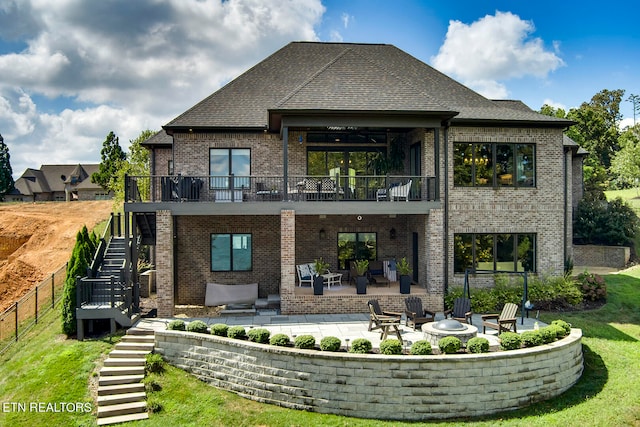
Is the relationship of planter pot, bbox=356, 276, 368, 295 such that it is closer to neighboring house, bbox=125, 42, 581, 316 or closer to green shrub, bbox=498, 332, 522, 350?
neighboring house, bbox=125, 42, 581, 316

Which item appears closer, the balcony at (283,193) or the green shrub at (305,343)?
the green shrub at (305,343)

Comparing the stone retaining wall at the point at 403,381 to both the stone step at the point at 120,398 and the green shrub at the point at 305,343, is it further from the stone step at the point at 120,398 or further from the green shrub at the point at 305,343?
the stone step at the point at 120,398

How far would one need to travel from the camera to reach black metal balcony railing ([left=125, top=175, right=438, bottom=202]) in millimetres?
13984

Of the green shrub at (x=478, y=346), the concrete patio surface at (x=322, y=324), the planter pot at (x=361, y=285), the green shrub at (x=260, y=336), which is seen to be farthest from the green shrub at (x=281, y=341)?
the planter pot at (x=361, y=285)

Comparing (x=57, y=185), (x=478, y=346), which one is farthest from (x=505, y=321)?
(x=57, y=185)

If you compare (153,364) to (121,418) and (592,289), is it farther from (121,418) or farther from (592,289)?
(592,289)

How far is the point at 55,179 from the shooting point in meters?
60.6

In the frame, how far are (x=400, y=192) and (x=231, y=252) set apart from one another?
22.1 ft

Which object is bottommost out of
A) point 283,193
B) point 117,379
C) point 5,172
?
point 117,379

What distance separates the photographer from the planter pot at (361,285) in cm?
1380

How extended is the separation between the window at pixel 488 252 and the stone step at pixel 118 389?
11.0 meters

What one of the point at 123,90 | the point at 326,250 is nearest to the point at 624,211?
the point at 326,250

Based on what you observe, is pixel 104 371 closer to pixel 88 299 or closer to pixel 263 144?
pixel 88 299

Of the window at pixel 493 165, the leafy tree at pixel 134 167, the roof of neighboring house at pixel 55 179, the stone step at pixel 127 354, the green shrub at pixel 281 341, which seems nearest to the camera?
the green shrub at pixel 281 341
